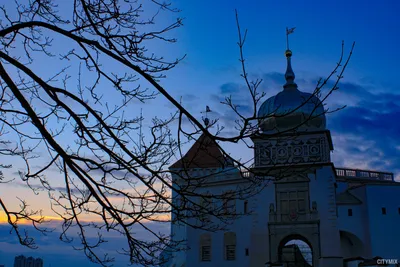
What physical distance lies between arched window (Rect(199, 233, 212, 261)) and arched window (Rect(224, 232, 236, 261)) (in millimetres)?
1069

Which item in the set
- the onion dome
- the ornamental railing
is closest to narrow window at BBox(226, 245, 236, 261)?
the onion dome

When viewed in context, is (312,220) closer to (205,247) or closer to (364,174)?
(364,174)

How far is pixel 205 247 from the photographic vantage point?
28906mm

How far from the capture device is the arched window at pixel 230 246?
27.9 m

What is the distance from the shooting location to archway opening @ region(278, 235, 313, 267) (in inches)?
1032

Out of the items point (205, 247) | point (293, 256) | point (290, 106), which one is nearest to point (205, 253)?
point (205, 247)

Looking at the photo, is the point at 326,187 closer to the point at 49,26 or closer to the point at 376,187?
the point at 376,187

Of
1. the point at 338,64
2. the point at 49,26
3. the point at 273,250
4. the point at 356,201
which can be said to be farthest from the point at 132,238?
the point at 356,201

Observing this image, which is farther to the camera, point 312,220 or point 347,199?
point 347,199

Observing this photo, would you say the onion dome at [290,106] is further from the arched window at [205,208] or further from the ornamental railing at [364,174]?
the arched window at [205,208]

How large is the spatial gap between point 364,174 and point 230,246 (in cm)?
937

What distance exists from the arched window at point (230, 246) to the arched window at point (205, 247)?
1069 millimetres

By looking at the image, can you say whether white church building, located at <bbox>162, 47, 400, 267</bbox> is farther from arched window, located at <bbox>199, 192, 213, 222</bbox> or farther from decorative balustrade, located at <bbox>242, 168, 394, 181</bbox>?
arched window, located at <bbox>199, 192, 213, 222</bbox>

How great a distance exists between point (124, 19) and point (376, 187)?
2299cm
